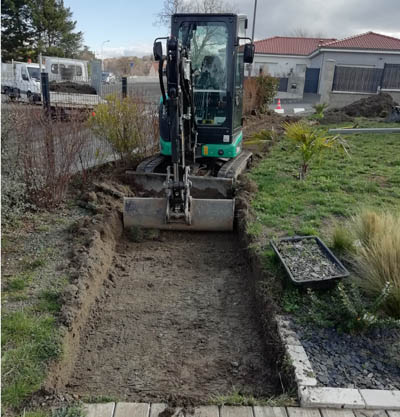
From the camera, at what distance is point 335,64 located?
82.4 ft

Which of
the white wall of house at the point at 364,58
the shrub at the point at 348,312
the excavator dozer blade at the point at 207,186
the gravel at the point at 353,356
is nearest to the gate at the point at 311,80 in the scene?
the white wall of house at the point at 364,58

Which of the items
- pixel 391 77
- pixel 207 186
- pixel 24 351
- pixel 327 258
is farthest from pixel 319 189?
pixel 391 77

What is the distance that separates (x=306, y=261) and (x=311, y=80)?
93.8 ft

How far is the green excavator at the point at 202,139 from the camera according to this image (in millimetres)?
5426

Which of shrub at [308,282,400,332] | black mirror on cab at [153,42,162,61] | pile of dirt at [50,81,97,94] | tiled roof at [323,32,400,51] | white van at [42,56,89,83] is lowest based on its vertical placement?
shrub at [308,282,400,332]

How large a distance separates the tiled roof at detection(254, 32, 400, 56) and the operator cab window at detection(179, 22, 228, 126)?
26342 mm

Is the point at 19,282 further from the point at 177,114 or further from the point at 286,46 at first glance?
the point at 286,46

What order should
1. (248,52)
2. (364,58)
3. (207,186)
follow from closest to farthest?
(248,52)
(207,186)
(364,58)

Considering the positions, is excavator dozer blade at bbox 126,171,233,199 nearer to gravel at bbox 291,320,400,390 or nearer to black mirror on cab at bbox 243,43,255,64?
black mirror on cab at bbox 243,43,255,64

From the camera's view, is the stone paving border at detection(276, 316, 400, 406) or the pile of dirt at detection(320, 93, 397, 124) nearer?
the stone paving border at detection(276, 316, 400, 406)

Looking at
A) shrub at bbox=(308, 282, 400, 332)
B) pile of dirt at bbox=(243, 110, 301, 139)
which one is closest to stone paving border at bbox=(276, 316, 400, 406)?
shrub at bbox=(308, 282, 400, 332)

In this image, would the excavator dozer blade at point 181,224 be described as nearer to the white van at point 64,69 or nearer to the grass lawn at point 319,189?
the grass lawn at point 319,189

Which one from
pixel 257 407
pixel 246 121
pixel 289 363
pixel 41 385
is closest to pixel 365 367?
pixel 289 363

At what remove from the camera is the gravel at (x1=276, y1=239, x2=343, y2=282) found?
11.9 ft
